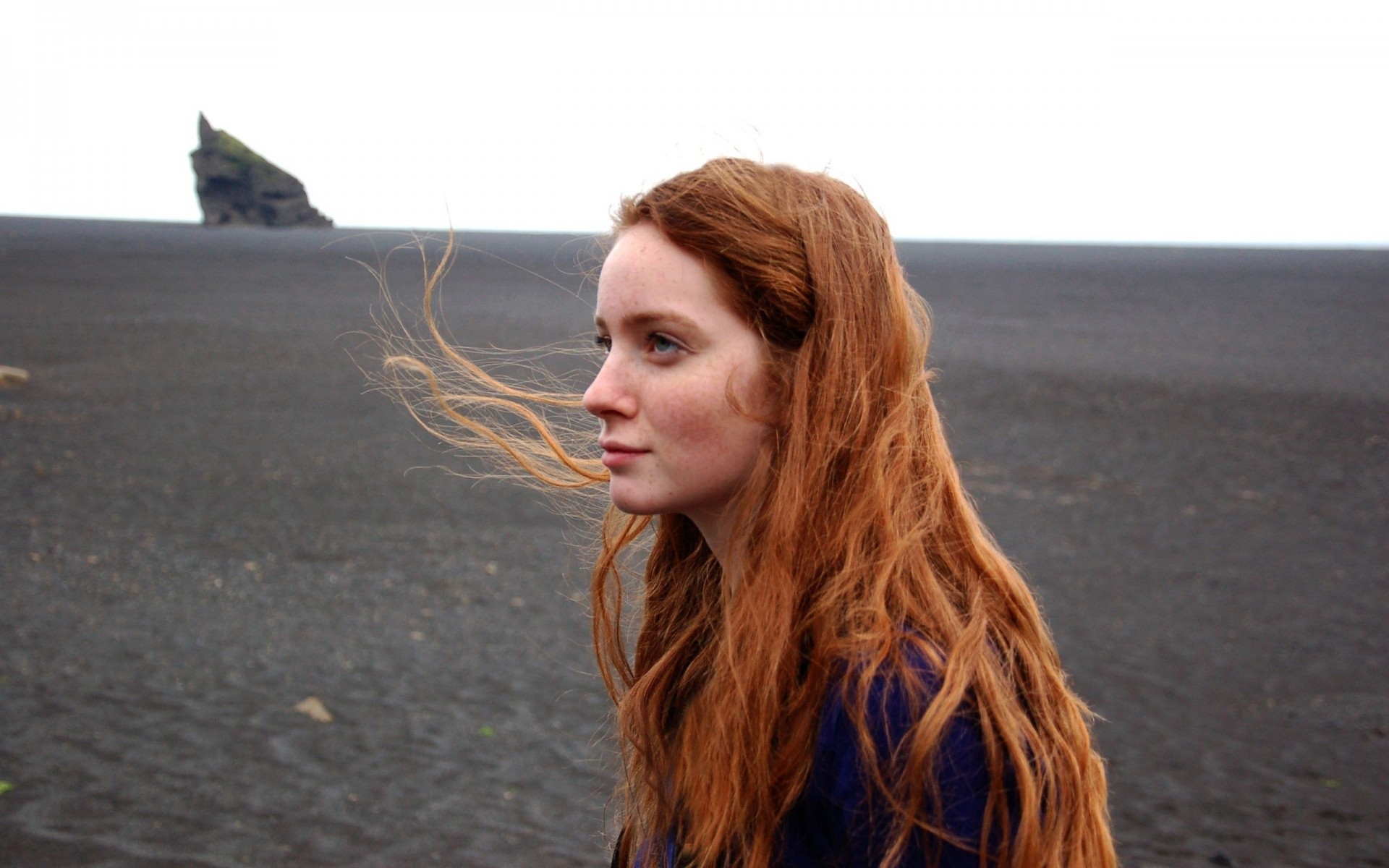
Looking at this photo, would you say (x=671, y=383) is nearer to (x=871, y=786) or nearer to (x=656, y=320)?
(x=656, y=320)

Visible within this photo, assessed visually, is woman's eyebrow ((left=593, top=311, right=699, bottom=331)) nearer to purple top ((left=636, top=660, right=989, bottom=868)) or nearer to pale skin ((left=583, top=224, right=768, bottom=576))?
pale skin ((left=583, top=224, right=768, bottom=576))

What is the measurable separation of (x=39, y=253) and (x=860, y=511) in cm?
6546

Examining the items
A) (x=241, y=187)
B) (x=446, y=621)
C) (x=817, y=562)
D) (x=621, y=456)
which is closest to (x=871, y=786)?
(x=817, y=562)

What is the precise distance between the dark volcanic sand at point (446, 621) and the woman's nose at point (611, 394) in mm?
1169

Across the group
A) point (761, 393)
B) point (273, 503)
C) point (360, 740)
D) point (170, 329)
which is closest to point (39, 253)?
point (170, 329)

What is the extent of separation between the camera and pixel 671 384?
1.46m

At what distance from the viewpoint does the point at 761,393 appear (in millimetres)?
1484

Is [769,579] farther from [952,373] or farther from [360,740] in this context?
[952,373]

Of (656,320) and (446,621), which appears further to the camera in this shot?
(446,621)

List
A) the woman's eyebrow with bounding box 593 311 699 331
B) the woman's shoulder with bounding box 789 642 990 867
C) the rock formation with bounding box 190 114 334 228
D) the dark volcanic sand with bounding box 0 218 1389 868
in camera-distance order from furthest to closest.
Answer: the rock formation with bounding box 190 114 334 228 < the dark volcanic sand with bounding box 0 218 1389 868 < the woman's eyebrow with bounding box 593 311 699 331 < the woman's shoulder with bounding box 789 642 990 867

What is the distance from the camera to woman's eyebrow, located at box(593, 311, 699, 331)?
4.76ft

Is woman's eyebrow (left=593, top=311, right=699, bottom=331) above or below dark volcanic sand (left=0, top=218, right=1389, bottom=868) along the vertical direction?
above

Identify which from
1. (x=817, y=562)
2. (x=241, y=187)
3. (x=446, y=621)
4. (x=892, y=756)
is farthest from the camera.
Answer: (x=241, y=187)

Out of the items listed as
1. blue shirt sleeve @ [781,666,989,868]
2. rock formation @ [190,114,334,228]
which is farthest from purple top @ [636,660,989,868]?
rock formation @ [190,114,334,228]
